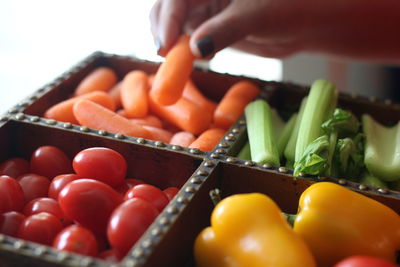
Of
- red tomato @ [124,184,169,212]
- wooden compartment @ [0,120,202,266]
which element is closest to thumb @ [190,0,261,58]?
wooden compartment @ [0,120,202,266]

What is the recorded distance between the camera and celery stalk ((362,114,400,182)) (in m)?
1.20

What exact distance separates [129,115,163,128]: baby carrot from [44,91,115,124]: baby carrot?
3.8 inches

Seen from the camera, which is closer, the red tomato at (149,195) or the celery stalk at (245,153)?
the red tomato at (149,195)

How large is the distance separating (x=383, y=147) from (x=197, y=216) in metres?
0.52

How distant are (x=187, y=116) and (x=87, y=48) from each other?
1.45 metres

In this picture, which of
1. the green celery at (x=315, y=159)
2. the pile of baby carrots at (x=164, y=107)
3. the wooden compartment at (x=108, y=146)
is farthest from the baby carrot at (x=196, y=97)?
the green celery at (x=315, y=159)

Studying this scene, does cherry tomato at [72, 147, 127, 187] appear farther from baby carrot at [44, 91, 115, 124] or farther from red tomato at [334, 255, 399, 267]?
red tomato at [334, 255, 399, 267]

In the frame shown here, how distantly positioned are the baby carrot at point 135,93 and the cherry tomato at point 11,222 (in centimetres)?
54

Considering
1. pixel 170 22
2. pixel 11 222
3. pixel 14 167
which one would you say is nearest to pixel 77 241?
pixel 11 222

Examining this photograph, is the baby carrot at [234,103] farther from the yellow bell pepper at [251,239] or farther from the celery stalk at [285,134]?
the yellow bell pepper at [251,239]

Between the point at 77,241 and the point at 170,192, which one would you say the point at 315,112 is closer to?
the point at 170,192

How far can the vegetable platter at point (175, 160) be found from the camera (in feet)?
2.97

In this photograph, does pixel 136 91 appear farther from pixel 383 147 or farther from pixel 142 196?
pixel 383 147

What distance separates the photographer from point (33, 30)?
264cm
